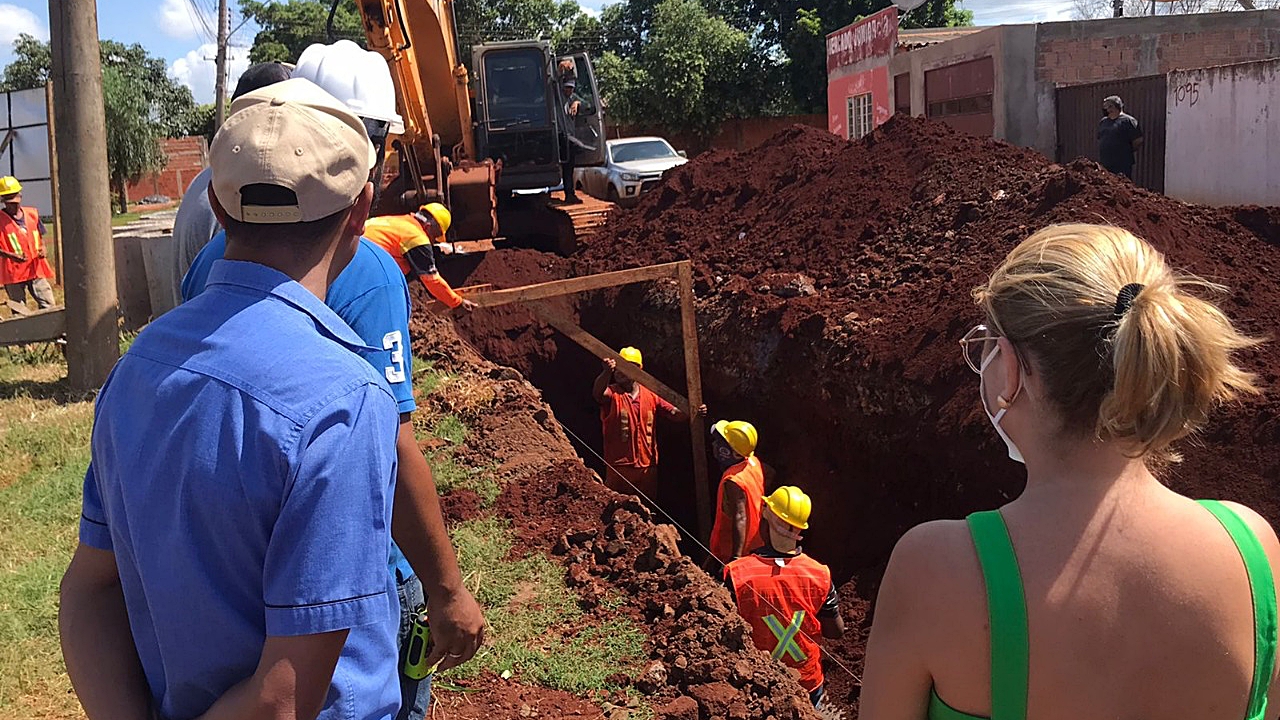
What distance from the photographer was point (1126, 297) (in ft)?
5.14

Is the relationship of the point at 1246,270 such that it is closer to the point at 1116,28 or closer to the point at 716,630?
the point at 716,630

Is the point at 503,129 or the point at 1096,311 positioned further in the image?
the point at 503,129

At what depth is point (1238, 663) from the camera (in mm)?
1581

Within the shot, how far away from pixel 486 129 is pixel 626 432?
588cm

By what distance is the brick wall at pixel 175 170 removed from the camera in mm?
42844

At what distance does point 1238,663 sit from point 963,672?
1.40 ft

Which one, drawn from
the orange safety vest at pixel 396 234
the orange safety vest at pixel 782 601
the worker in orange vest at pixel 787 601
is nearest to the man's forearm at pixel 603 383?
the orange safety vest at pixel 396 234

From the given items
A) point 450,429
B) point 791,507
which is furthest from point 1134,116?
point 791,507

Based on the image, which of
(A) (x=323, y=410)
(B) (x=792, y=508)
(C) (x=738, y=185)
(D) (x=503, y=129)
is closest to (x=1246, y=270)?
(B) (x=792, y=508)

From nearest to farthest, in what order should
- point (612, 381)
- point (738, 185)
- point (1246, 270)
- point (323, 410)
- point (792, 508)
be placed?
point (323, 410) < point (792, 508) < point (1246, 270) < point (612, 381) < point (738, 185)

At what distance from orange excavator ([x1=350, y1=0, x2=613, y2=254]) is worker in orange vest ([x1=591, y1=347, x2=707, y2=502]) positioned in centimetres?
374

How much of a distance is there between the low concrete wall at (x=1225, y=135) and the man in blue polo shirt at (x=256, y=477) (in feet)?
45.0

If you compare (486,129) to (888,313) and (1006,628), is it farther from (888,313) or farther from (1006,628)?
(1006,628)

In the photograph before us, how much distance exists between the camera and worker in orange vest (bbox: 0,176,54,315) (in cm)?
1120
